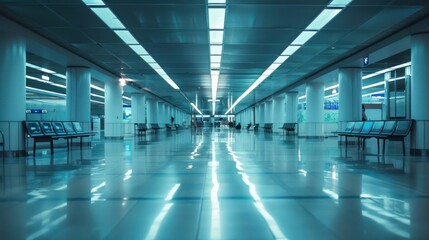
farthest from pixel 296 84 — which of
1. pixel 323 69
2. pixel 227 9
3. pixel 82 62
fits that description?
pixel 227 9

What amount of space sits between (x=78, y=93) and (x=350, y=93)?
1430 centimetres

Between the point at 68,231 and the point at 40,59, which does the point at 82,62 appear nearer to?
the point at 40,59

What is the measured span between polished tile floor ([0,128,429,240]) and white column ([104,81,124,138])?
17112 mm

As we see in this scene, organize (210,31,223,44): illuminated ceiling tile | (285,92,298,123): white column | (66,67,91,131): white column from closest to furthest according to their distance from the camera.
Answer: (210,31,223,44): illuminated ceiling tile, (66,67,91,131): white column, (285,92,298,123): white column

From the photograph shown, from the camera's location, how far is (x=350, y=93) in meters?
19.0

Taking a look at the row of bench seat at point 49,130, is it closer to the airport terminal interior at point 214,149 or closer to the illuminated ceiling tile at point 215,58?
the airport terminal interior at point 214,149

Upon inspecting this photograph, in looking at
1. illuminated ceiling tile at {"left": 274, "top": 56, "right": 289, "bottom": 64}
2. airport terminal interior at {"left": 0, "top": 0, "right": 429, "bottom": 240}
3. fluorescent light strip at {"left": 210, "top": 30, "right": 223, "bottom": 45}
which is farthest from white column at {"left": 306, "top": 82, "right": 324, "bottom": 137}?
fluorescent light strip at {"left": 210, "top": 30, "right": 223, "bottom": 45}

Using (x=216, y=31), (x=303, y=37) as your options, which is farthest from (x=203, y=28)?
(x=303, y=37)

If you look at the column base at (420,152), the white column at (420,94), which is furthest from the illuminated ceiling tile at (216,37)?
the column base at (420,152)

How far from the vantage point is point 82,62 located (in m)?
17.4

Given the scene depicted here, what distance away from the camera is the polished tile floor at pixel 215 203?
147 inches

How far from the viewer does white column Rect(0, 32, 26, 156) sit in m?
11.4

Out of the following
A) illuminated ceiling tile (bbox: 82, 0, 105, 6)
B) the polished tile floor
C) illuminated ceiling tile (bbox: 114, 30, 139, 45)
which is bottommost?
the polished tile floor

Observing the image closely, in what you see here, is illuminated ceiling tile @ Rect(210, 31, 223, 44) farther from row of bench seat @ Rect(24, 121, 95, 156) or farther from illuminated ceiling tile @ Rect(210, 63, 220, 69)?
row of bench seat @ Rect(24, 121, 95, 156)
